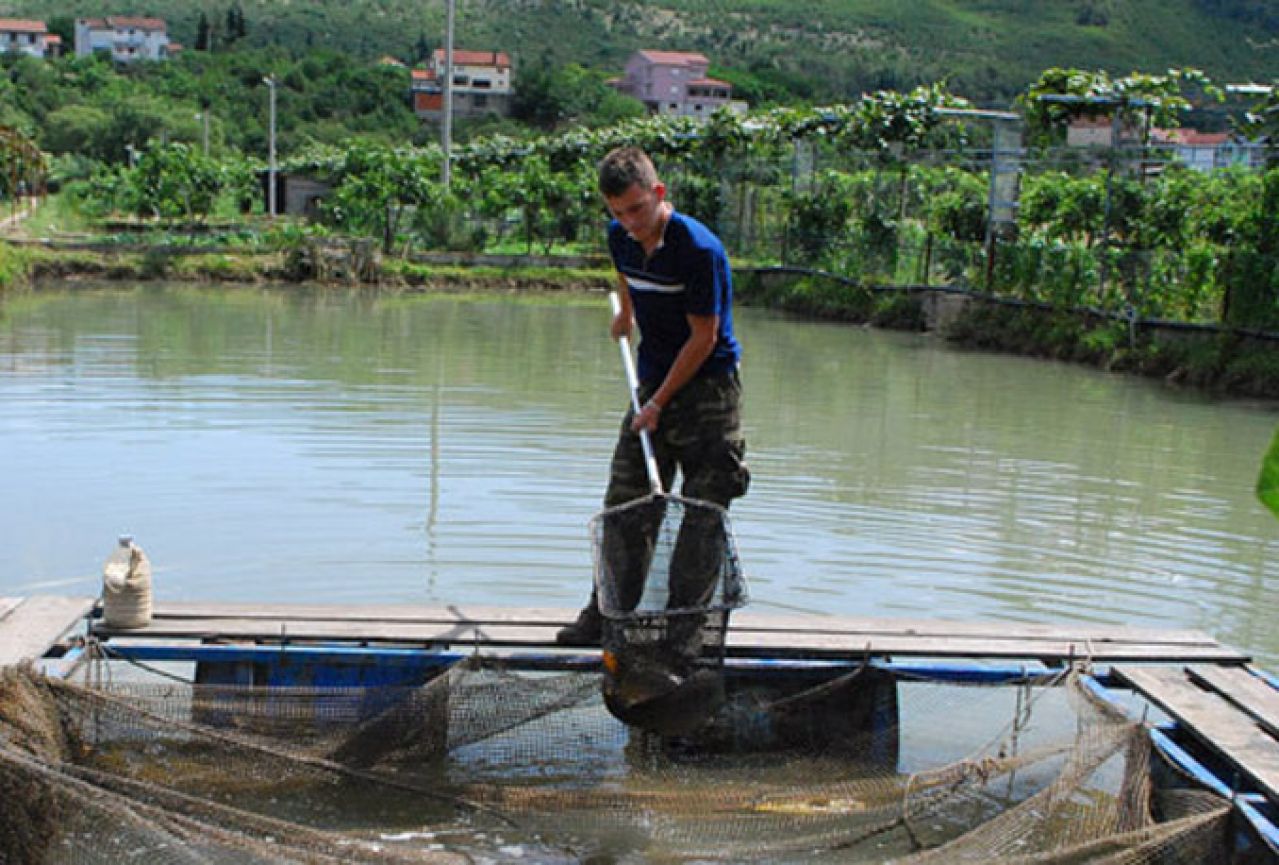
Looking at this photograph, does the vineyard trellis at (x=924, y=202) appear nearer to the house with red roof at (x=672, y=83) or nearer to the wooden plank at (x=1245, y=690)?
the wooden plank at (x=1245, y=690)

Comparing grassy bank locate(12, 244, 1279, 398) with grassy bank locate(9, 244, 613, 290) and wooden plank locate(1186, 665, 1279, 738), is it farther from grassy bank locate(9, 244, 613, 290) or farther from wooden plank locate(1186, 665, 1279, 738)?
wooden plank locate(1186, 665, 1279, 738)

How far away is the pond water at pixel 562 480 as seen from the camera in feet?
23.2

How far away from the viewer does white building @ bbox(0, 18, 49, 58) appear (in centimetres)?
11878

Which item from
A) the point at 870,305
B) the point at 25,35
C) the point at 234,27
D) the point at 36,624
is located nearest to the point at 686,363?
the point at 36,624

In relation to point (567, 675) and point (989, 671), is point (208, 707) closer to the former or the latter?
point (567, 675)

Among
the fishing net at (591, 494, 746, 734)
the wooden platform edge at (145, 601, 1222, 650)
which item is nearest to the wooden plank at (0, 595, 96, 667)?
the wooden platform edge at (145, 601, 1222, 650)

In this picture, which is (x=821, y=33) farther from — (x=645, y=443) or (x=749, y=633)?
(x=645, y=443)

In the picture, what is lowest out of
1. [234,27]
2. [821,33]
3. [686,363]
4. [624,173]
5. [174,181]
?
[686,363]

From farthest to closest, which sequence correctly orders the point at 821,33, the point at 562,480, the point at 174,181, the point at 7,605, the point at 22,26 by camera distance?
1. the point at 22,26
2. the point at 821,33
3. the point at 174,181
4. the point at 562,480
5. the point at 7,605

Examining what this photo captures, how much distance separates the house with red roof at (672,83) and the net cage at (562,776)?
9811 centimetres

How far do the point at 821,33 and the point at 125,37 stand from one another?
53.9m

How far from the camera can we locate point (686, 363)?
4598 millimetres

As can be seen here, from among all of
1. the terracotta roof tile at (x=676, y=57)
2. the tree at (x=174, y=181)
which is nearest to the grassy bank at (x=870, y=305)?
the tree at (x=174, y=181)

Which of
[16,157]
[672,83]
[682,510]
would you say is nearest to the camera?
[682,510]
